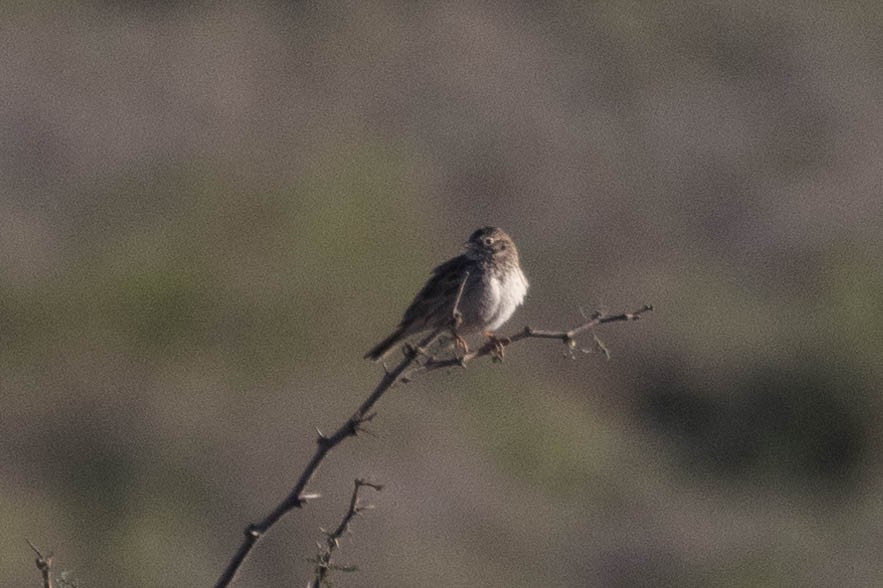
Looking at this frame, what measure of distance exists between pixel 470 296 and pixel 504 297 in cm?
16

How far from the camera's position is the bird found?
912 centimetres

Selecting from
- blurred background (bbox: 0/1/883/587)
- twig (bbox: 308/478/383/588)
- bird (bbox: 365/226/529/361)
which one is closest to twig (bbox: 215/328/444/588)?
twig (bbox: 308/478/383/588)

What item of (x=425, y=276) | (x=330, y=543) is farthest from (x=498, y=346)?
(x=425, y=276)

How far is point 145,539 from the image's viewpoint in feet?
59.5

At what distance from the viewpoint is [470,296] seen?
30.1 ft

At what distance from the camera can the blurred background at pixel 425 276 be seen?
61.8 ft

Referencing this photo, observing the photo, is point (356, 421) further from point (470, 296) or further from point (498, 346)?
point (470, 296)

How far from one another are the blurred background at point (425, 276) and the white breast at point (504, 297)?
7.55m

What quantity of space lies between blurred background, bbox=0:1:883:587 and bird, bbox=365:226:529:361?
7521mm

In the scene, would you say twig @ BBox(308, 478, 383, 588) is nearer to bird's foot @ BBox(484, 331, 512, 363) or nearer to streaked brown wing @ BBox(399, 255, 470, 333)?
bird's foot @ BBox(484, 331, 512, 363)

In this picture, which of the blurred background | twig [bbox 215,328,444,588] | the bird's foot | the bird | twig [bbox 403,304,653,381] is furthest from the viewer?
the blurred background

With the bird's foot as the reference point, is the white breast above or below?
above

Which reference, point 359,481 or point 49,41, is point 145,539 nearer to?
point 49,41

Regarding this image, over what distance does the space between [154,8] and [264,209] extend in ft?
17.6
